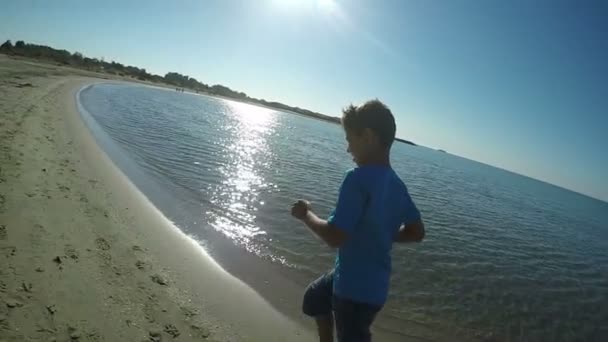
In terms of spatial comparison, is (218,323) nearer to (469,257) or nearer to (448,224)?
(469,257)

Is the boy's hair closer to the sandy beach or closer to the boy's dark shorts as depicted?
the boy's dark shorts

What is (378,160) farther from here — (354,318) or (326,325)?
(326,325)

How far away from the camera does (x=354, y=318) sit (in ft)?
8.46

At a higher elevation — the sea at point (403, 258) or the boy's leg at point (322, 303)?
the boy's leg at point (322, 303)

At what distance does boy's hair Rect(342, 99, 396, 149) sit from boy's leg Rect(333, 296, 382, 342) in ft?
3.97

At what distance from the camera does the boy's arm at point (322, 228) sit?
7.61ft

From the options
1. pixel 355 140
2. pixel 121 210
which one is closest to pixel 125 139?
pixel 121 210

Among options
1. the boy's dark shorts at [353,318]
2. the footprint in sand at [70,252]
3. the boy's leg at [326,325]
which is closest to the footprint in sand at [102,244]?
the footprint in sand at [70,252]

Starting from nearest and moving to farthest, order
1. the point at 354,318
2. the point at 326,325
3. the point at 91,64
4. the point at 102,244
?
the point at 354,318 < the point at 326,325 < the point at 102,244 < the point at 91,64

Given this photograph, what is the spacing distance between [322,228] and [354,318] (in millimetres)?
770

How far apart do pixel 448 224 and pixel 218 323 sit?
12607 millimetres

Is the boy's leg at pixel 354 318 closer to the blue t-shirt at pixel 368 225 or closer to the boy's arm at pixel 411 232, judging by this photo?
the blue t-shirt at pixel 368 225

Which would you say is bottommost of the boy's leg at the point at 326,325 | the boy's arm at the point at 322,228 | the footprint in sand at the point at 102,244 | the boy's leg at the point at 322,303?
the footprint in sand at the point at 102,244

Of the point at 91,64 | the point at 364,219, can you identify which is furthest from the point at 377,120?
the point at 91,64
